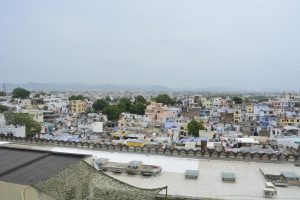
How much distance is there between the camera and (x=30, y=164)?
30.2 ft

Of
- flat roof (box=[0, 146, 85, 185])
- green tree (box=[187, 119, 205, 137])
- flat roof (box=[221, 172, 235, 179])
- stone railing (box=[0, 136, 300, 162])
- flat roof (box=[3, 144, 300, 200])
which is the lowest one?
green tree (box=[187, 119, 205, 137])

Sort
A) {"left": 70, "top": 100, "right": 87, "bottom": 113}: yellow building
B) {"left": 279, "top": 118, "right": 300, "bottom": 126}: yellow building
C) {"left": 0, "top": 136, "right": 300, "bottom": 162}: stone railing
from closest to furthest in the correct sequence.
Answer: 1. {"left": 0, "top": 136, "right": 300, "bottom": 162}: stone railing
2. {"left": 279, "top": 118, "right": 300, "bottom": 126}: yellow building
3. {"left": 70, "top": 100, "right": 87, "bottom": 113}: yellow building

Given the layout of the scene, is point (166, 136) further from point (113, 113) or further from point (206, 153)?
point (206, 153)

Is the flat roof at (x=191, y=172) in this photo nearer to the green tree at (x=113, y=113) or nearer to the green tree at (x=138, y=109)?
the green tree at (x=113, y=113)

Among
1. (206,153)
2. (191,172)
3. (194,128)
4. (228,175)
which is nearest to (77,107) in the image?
(194,128)

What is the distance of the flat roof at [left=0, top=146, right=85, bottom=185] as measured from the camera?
8.12 metres

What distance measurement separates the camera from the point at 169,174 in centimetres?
1178

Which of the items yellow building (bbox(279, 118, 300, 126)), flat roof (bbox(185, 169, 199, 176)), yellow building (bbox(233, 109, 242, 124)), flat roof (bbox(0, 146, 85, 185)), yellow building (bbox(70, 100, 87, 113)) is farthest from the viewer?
yellow building (bbox(70, 100, 87, 113))

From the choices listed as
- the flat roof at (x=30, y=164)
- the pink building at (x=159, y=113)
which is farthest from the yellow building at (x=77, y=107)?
the flat roof at (x=30, y=164)

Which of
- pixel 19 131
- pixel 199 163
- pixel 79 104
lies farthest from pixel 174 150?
pixel 79 104

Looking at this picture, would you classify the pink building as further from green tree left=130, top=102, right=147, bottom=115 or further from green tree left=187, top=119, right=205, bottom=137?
green tree left=187, top=119, right=205, bottom=137

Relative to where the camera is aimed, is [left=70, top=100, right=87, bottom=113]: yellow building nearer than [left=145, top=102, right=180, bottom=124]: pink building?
No

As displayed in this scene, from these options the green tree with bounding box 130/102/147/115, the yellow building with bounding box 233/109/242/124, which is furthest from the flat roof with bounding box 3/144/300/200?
the green tree with bounding box 130/102/147/115

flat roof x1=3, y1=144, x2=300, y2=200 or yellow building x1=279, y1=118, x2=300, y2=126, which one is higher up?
flat roof x1=3, y1=144, x2=300, y2=200
